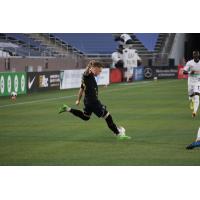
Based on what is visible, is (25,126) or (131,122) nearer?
(25,126)

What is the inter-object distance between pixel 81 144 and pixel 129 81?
47.0 feet

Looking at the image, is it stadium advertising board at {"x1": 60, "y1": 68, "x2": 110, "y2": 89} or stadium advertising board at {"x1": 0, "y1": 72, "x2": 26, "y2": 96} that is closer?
stadium advertising board at {"x1": 0, "y1": 72, "x2": 26, "y2": 96}

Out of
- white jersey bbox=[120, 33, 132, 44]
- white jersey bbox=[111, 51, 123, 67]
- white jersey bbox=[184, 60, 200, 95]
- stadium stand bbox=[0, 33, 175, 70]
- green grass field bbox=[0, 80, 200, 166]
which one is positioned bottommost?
green grass field bbox=[0, 80, 200, 166]

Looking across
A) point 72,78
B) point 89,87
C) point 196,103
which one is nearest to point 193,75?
point 196,103

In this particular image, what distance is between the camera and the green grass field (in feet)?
45.9

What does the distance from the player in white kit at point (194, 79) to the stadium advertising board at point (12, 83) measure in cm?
467

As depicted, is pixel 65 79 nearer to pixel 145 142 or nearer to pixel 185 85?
pixel 185 85

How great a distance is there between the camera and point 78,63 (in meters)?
20.8

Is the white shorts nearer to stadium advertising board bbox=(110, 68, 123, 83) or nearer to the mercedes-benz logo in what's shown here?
stadium advertising board bbox=(110, 68, 123, 83)

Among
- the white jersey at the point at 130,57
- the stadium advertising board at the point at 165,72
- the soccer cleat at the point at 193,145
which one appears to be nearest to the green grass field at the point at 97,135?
the soccer cleat at the point at 193,145

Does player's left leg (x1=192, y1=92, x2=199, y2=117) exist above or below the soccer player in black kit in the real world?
below

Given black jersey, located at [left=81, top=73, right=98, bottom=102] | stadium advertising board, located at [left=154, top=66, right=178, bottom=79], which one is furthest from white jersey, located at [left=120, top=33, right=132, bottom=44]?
stadium advertising board, located at [left=154, top=66, right=178, bottom=79]

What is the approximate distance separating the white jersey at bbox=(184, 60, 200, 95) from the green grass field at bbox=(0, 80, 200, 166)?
1.34ft

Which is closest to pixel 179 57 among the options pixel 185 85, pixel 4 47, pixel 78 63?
pixel 185 85
